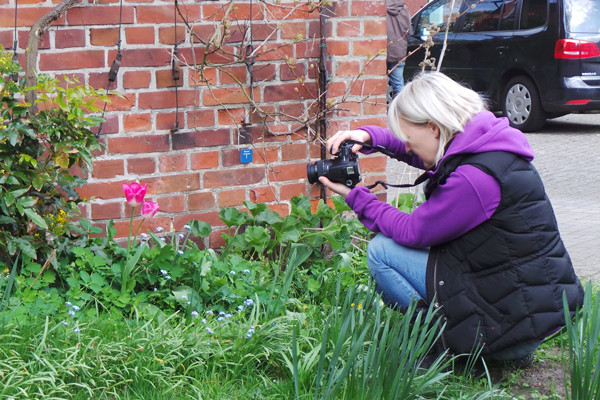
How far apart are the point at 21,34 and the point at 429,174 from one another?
1.88 m

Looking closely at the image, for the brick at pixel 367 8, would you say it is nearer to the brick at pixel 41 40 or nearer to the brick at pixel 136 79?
the brick at pixel 136 79

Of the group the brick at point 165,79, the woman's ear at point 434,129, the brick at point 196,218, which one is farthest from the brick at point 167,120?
the woman's ear at point 434,129

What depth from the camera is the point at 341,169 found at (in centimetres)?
321

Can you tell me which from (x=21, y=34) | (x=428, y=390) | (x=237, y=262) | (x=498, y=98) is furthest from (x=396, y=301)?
(x=498, y=98)

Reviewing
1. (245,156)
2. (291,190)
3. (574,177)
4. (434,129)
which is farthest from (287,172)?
(574,177)

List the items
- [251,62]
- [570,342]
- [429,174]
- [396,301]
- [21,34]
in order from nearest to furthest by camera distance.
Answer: [570,342] → [429,174] → [396,301] → [21,34] → [251,62]

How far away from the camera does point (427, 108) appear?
9.39 ft

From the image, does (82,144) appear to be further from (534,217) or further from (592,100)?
(592,100)

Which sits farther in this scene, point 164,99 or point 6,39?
point 164,99

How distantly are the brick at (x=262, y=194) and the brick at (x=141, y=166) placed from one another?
0.52m

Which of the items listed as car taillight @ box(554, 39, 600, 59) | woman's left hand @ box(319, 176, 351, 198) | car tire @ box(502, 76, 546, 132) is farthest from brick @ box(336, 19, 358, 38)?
car tire @ box(502, 76, 546, 132)

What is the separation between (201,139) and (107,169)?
470 mm

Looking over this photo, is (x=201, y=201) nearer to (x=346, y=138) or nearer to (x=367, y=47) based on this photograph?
(x=346, y=138)

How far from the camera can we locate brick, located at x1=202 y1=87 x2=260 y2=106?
3.91 meters
